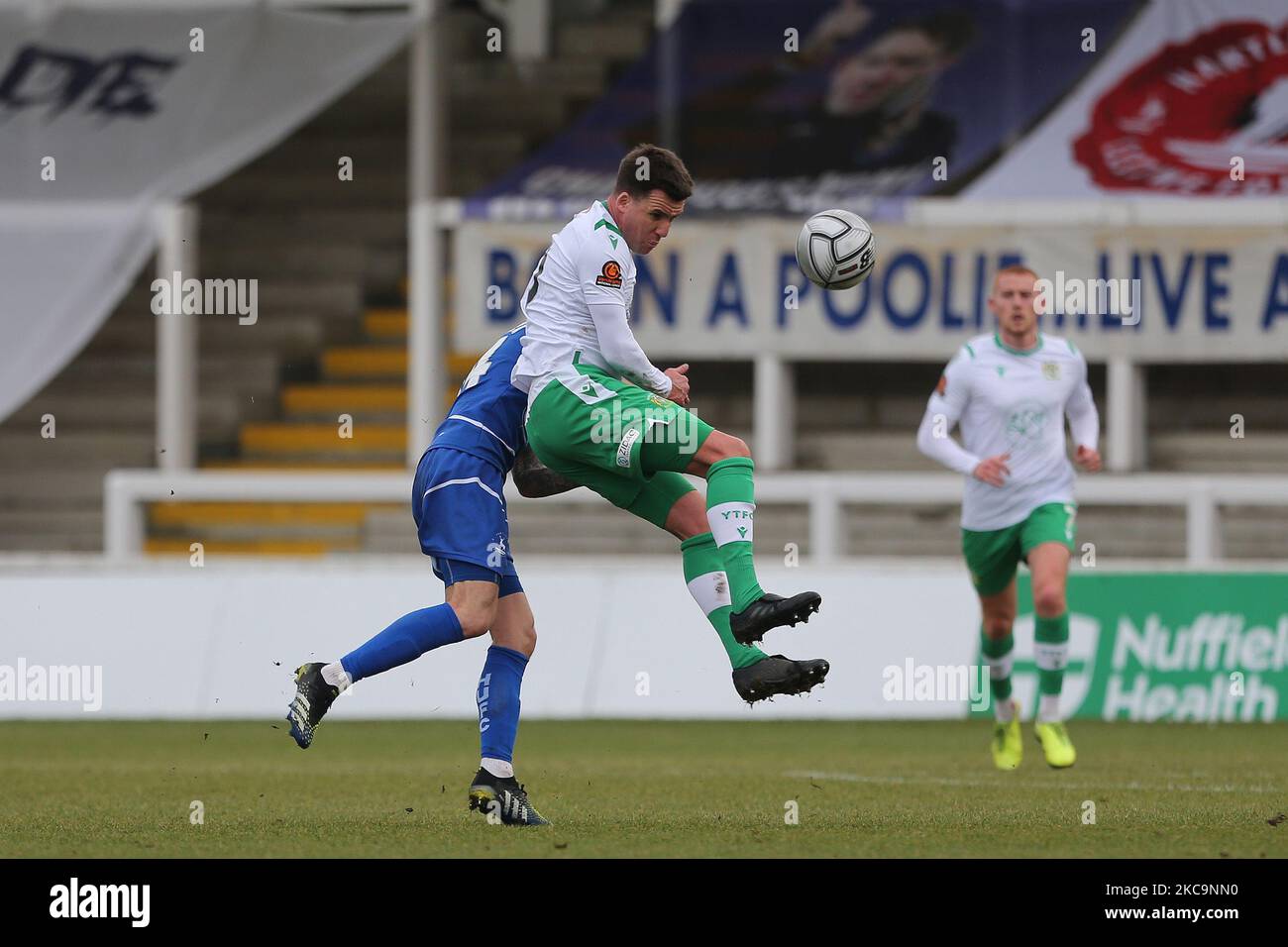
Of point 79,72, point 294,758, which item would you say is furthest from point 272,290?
point 294,758

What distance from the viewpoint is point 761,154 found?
2233 centimetres

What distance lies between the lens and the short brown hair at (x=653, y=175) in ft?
28.7

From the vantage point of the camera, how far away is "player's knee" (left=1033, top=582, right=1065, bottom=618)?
12250mm

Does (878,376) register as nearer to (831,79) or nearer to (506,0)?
(831,79)

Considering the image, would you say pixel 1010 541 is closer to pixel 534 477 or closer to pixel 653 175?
pixel 534 477

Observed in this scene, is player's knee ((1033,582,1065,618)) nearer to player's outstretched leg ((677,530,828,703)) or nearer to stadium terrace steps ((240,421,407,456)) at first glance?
player's outstretched leg ((677,530,828,703))

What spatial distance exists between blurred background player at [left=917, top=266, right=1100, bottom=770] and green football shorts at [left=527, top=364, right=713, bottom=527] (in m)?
3.78

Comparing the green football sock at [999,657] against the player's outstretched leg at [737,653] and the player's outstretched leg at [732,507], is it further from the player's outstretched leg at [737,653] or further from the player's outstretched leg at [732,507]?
the player's outstretched leg at [732,507]

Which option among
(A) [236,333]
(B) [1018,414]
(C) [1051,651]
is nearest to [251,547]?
(A) [236,333]

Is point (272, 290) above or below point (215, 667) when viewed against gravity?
above

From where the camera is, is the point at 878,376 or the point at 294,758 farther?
the point at 878,376

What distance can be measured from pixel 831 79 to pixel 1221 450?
5085mm

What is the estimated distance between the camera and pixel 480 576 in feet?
29.5

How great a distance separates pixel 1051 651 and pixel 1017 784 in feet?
5.58
